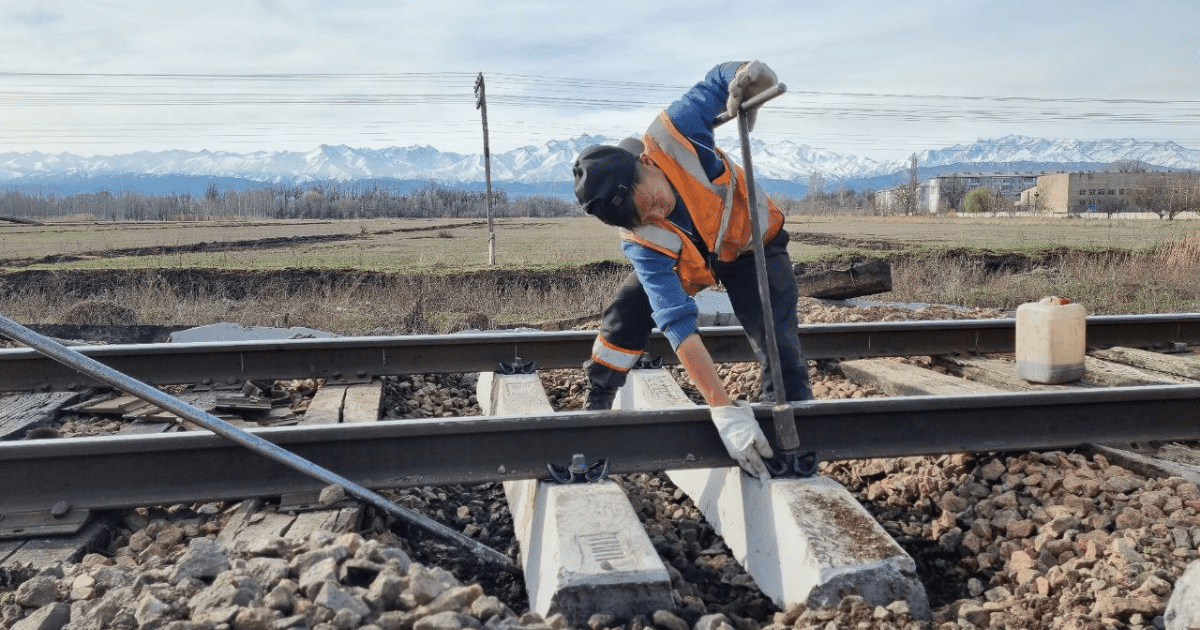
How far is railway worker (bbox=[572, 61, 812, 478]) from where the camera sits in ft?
11.0

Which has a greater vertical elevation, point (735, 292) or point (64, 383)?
point (735, 292)

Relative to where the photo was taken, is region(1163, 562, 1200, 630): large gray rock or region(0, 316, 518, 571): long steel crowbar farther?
region(0, 316, 518, 571): long steel crowbar

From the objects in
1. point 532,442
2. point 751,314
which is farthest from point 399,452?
point 751,314

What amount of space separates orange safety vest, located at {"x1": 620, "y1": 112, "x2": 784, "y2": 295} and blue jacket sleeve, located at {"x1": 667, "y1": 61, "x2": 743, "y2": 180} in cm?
6

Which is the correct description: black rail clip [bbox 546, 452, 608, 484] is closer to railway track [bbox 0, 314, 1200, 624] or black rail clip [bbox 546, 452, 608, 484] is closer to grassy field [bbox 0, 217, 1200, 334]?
railway track [bbox 0, 314, 1200, 624]

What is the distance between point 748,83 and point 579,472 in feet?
5.34

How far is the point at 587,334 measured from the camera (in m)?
5.76

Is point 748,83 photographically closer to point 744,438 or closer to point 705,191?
point 705,191

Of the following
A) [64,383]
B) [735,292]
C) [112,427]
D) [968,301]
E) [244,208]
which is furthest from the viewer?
[244,208]

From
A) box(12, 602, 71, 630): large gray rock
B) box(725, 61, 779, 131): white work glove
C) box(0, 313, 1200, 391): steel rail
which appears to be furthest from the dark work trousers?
box(12, 602, 71, 630): large gray rock

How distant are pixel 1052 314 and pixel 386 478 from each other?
4055 mm

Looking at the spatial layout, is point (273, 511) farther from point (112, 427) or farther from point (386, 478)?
point (112, 427)

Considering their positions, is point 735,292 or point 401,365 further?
point 401,365

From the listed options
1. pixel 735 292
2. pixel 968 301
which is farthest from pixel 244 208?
pixel 735 292
